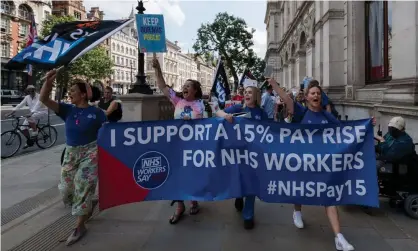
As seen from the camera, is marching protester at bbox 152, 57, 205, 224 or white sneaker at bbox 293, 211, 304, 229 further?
marching protester at bbox 152, 57, 205, 224

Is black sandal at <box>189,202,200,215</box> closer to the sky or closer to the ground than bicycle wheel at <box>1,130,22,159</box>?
closer to the ground

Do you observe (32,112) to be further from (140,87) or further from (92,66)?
(92,66)

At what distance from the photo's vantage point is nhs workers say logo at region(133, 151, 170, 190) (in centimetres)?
411

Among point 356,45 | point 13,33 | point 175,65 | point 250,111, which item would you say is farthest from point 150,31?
point 175,65

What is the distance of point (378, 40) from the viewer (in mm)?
11242

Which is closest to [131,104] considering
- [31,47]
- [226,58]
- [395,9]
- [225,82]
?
[225,82]

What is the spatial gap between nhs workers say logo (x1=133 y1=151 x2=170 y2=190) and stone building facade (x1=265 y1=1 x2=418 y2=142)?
5.09m

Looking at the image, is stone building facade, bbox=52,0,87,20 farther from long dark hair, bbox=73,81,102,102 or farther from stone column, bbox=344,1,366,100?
long dark hair, bbox=73,81,102,102

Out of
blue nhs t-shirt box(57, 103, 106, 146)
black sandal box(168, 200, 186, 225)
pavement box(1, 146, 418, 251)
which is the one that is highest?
blue nhs t-shirt box(57, 103, 106, 146)

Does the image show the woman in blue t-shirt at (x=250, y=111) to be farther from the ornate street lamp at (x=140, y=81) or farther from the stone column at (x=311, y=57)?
the stone column at (x=311, y=57)

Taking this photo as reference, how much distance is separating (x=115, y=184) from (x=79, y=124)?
83 cm

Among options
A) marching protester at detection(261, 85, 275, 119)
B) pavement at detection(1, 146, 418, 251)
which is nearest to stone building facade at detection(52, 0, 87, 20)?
marching protester at detection(261, 85, 275, 119)

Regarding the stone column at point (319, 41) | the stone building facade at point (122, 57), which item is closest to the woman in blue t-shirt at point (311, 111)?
the stone column at point (319, 41)

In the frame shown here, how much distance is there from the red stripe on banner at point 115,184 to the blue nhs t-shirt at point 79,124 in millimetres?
304
